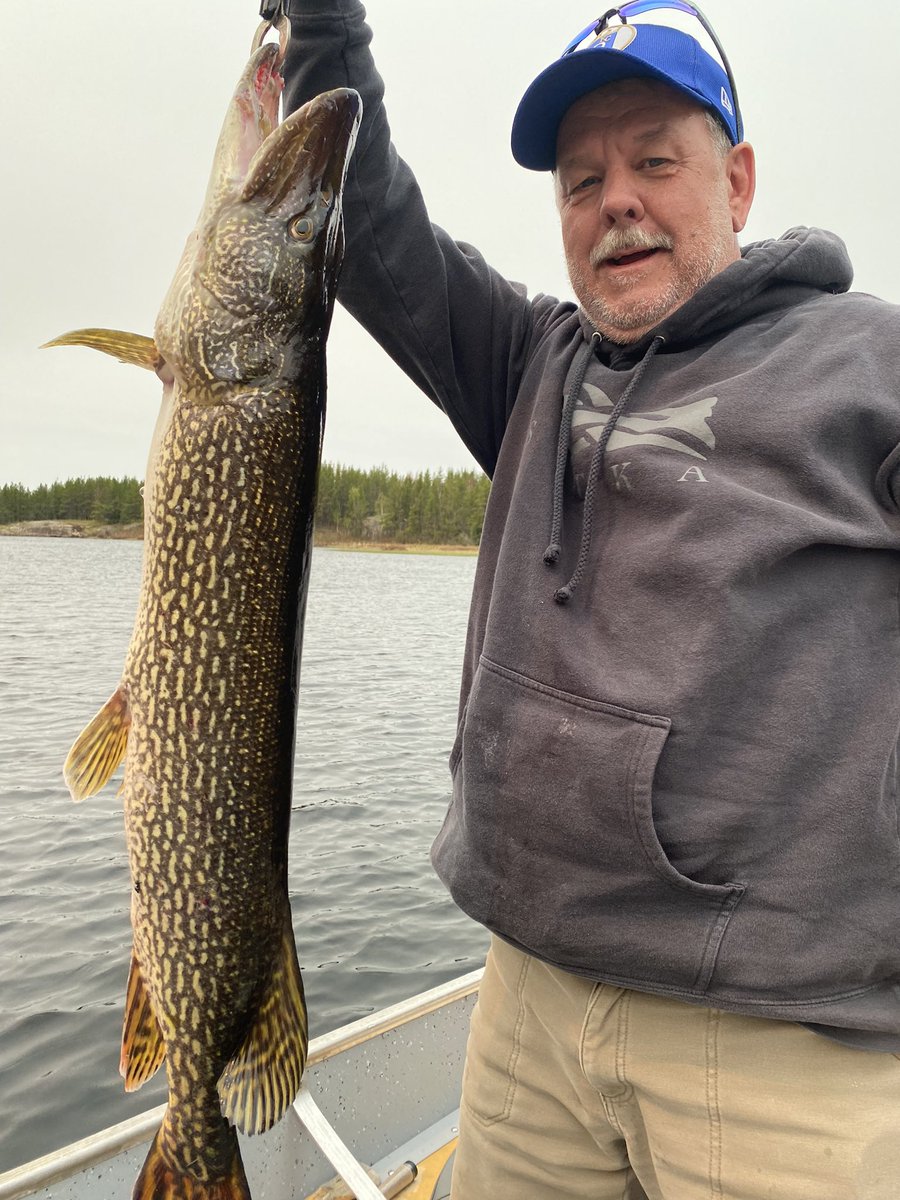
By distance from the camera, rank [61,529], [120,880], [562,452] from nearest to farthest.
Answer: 1. [562,452]
2. [120,880]
3. [61,529]

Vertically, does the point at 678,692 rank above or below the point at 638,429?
below

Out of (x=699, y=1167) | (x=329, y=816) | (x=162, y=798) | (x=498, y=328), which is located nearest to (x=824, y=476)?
(x=498, y=328)

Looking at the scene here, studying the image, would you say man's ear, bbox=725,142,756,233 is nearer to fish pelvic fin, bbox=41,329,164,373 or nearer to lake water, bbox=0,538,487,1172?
fish pelvic fin, bbox=41,329,164,373

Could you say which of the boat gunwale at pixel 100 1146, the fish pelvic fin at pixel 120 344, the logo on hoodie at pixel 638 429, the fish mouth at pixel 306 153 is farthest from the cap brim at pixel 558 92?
the boat gunwale at pixel 100 1146

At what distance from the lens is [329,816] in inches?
322

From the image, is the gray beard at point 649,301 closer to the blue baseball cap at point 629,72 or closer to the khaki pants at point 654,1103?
the blue baseball cap at point 629,72

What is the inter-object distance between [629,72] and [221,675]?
5.42 feet

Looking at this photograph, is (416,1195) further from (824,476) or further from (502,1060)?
(824,476)

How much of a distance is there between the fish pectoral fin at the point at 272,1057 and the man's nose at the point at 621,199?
5.87 ft

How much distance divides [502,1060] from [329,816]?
256 inches

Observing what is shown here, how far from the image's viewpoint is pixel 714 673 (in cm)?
154

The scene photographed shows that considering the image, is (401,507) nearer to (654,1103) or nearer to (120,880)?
(120,880)

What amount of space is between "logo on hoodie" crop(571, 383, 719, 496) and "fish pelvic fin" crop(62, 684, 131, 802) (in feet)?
3.86

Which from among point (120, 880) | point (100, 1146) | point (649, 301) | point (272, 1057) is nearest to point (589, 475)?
point (649, 301)
